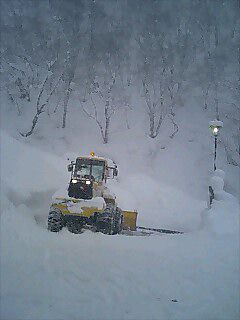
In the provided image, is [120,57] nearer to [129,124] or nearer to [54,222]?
[129,124]

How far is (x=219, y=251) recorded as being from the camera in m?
9.53

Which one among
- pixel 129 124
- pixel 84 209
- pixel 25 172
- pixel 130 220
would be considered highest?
pixel 129 124

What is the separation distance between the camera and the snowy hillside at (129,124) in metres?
9.57

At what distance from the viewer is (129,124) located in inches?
1284

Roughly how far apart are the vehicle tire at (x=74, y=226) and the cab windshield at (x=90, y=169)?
2.20 m

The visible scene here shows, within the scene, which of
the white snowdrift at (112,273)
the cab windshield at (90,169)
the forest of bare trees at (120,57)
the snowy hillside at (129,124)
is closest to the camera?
the white snowdrift at (112,273)

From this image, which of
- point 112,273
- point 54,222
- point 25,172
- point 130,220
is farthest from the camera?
point 25,172

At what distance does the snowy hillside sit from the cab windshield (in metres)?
2.64

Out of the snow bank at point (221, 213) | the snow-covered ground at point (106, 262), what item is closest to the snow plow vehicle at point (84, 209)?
the snow-covered ground at point (106, 262)

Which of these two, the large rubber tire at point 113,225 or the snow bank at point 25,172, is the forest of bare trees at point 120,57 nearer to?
the snow bank at point 25,172

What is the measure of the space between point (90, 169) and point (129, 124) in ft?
63.3

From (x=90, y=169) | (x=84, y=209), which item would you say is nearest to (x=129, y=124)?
(x=90, y=169)

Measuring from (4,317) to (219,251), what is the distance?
21.2ft

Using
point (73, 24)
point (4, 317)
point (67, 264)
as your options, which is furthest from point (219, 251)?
point (73, 24)
